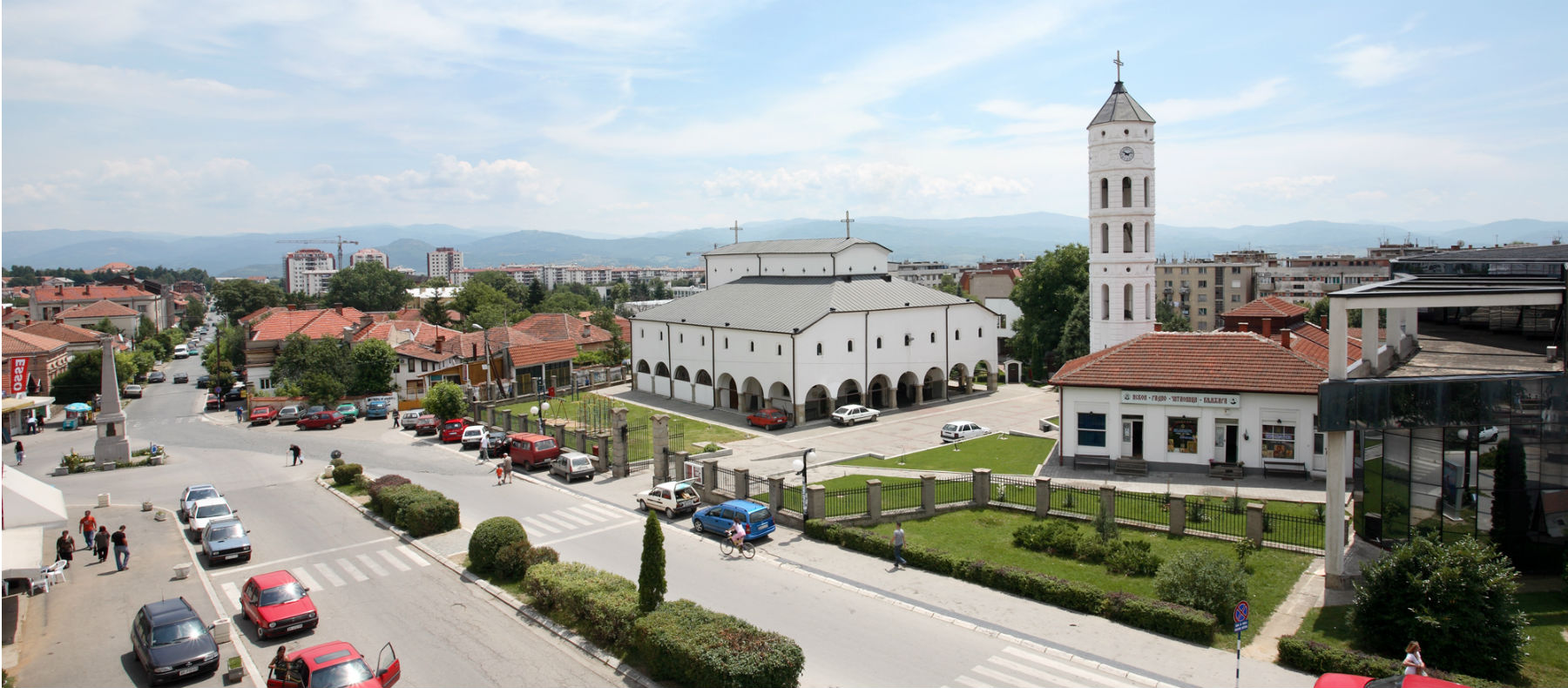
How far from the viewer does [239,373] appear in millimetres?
82438

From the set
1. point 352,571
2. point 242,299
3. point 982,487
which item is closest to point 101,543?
point 352,571

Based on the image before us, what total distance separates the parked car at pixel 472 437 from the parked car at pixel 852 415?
1776cm

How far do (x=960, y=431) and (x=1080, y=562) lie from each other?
18446mm

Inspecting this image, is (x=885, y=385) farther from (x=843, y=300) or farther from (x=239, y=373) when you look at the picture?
(x=239, y=373)

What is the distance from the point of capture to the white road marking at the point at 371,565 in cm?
2429

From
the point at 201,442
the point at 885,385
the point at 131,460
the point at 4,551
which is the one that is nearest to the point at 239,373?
the point at 201,442

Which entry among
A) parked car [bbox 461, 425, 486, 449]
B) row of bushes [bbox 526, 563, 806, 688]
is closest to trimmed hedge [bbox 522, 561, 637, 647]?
row of bushes [bbox 526, 563, 806, 688]

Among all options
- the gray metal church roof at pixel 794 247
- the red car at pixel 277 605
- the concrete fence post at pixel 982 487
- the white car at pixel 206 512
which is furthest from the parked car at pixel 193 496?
the gray metal church roof at pixel 794 247

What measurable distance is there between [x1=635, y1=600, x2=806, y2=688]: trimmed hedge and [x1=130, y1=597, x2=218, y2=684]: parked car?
8647mm

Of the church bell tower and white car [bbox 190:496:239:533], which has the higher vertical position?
the church bell tower

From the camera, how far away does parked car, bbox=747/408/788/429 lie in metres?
45.7

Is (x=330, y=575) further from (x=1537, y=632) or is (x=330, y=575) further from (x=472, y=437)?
(x=1537, y=632)

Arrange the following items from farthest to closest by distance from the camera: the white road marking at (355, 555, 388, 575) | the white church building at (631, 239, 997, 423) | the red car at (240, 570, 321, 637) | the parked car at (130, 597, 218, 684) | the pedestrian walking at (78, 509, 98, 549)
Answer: the white church building at (631, 239, 997, 423) < the pedestrian walking at (78, 509, 98, 549) < the white road marking at (355, 555, 388, 575) < the red car at (240, 570, 321, 637) < the parked car at (130, 597, 218, 684)

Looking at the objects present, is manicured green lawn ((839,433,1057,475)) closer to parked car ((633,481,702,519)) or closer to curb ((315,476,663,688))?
parked car ((633,481,702,519))
